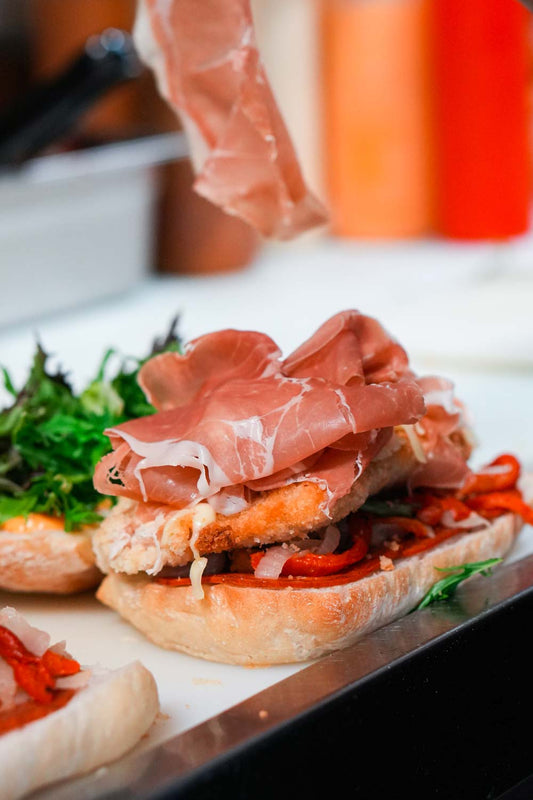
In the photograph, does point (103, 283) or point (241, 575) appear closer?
point (241, 575)

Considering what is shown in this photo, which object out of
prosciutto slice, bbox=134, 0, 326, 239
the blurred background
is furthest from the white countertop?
prosciutto slice, bbox=134, 0, 326, 239

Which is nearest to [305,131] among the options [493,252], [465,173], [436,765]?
[465,173]

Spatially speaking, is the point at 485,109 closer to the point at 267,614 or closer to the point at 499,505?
the point at 499,505

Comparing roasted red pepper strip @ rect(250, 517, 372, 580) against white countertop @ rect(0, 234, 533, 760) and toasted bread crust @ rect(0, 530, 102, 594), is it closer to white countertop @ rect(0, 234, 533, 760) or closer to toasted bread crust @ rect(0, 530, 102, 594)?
white countertop @ rect(0, 234, 533, 760)

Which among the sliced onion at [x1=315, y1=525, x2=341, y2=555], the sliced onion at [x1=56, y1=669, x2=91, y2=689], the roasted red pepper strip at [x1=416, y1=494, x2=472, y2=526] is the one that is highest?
the sliced onion at [x1=56, y1=669, x2=91, y2=689]

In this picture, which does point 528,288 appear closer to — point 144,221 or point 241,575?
point 144,221

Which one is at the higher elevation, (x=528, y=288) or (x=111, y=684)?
(x=111, y=684)

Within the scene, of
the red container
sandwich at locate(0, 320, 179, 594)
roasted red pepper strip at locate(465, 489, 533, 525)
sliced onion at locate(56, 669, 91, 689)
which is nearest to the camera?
sliced onion at locate(56, 669, 91, 689)
